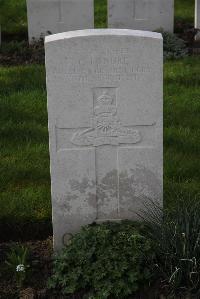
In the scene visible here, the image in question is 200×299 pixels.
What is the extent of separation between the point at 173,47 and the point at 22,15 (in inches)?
126

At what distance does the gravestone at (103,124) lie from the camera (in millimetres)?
3883

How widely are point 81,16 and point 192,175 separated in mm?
4710

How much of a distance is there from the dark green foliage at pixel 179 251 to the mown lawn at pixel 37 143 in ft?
1.25

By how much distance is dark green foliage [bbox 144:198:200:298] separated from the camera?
3.66 meters

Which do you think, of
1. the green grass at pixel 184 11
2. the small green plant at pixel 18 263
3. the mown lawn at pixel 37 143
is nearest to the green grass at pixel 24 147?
the mown lawn at pixel 37 143

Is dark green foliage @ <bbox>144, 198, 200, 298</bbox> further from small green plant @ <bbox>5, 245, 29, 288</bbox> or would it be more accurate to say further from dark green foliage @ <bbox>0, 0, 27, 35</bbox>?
dark green foliage @ <bbox>0, 0, 27, 35</bbox>

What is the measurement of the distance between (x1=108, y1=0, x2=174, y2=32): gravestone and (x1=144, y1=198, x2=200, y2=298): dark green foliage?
19.9ft

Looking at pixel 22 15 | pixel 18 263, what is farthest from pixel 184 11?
pixel 18 263

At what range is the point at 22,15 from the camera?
10984 millimetres

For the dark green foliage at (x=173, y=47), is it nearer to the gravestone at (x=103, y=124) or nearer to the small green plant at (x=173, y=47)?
the small green plant at (x=173, y=47)

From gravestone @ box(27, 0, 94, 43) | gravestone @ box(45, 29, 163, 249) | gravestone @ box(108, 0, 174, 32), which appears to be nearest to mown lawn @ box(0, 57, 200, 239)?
gravestone @ box(45, 29, 163, 249)

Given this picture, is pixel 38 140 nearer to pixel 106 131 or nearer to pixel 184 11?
pixel 106 131

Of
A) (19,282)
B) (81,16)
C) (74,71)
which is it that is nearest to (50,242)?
(19,282)

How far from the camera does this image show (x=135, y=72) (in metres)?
3.92
